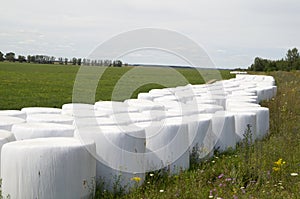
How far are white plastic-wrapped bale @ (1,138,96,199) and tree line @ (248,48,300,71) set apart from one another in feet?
220

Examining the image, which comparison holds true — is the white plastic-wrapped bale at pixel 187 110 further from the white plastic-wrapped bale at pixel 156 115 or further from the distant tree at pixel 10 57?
the distant tree at pixel 10 57

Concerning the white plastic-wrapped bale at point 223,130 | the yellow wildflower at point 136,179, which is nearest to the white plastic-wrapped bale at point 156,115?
the white plastic-wrapped bale at point 223,130

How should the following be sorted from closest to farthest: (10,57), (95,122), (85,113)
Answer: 1. (95,122)
2. (85,113)
3. (10,57)

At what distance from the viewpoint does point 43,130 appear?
525cm

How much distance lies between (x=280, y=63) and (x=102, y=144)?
69.3 meters

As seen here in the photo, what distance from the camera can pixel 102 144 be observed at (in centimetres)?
504

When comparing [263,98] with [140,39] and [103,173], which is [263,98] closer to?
[140,39]

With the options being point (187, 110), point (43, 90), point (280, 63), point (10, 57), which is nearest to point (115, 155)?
point (187, 110)

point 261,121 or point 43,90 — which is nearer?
→ point 261,121

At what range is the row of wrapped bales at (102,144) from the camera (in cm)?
424

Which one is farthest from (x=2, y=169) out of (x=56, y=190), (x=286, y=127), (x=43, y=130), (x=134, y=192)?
(x=286, y=127)

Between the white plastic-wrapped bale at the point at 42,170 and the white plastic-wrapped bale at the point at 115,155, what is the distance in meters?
0.57

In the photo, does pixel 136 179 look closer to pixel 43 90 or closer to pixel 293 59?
pixel 43 90

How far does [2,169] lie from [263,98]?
11.7 m
